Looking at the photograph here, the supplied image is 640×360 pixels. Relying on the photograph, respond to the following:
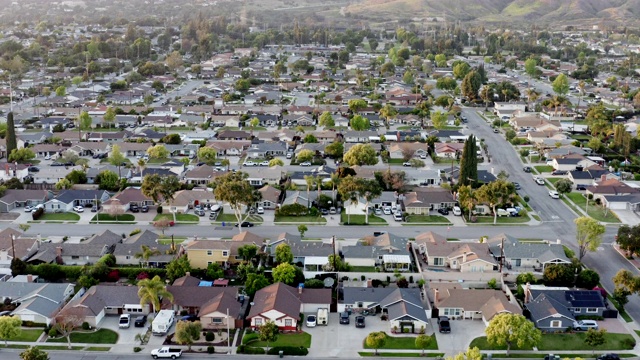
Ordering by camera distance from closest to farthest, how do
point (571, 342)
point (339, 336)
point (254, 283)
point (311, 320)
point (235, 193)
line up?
point (571, 342) < point (339, 336) < point (311, 320) < point (254, 283) < point (235, 193)

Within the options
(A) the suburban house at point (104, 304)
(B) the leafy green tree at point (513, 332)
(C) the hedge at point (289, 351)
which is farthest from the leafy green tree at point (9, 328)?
(B) the leafy green tree at point (513, 332)

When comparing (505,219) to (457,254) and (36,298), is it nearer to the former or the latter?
(457,254)

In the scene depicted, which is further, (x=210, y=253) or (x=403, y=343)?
(x=210, y=253)

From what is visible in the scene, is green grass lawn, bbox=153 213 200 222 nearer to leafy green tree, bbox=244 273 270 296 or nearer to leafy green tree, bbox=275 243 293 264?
leafy green tree, bbox=275 243 293 264

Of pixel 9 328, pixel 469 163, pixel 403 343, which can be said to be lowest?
pixel 403 343

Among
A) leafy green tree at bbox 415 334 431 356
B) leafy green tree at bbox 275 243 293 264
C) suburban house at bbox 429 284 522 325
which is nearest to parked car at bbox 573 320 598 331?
suburban house at bbox 429 284 522 325

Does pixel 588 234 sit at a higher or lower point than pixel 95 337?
higher

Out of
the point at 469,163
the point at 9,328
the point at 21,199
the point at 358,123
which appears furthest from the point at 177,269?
the point at 358,123

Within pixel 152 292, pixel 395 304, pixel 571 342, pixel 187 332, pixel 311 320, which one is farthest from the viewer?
pixel 395 304
